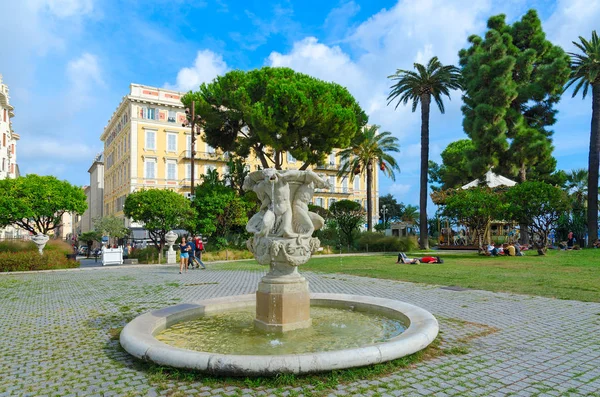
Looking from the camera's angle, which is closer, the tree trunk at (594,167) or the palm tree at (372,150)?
the tree trunk at (594,167)

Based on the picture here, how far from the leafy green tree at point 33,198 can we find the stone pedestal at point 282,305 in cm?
2863

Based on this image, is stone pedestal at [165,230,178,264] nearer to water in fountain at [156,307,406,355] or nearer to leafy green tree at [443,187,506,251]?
leafy green tree at [443,187,506,251]

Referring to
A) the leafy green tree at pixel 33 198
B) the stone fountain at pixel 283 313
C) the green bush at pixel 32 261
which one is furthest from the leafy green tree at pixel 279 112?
the stone fountain at pixel 283 313

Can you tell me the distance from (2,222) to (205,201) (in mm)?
15142

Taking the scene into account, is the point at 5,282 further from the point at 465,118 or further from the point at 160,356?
the point at 465,118

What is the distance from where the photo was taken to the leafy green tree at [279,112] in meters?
25.6

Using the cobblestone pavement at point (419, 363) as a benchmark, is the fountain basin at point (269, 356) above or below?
above

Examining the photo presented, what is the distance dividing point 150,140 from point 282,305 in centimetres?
4265

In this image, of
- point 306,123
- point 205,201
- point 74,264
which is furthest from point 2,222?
point 306,123

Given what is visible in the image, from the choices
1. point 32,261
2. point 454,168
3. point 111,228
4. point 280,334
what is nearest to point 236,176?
point 111,228

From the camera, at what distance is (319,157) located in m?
29.1

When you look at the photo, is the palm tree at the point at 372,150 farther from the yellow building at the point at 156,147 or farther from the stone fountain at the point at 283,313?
the stone fountain at the point at 283,313

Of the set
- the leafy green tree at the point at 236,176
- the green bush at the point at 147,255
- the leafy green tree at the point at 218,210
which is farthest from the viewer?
the leafy green tree at the point at 236,176

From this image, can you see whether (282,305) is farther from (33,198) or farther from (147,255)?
(33,198)
